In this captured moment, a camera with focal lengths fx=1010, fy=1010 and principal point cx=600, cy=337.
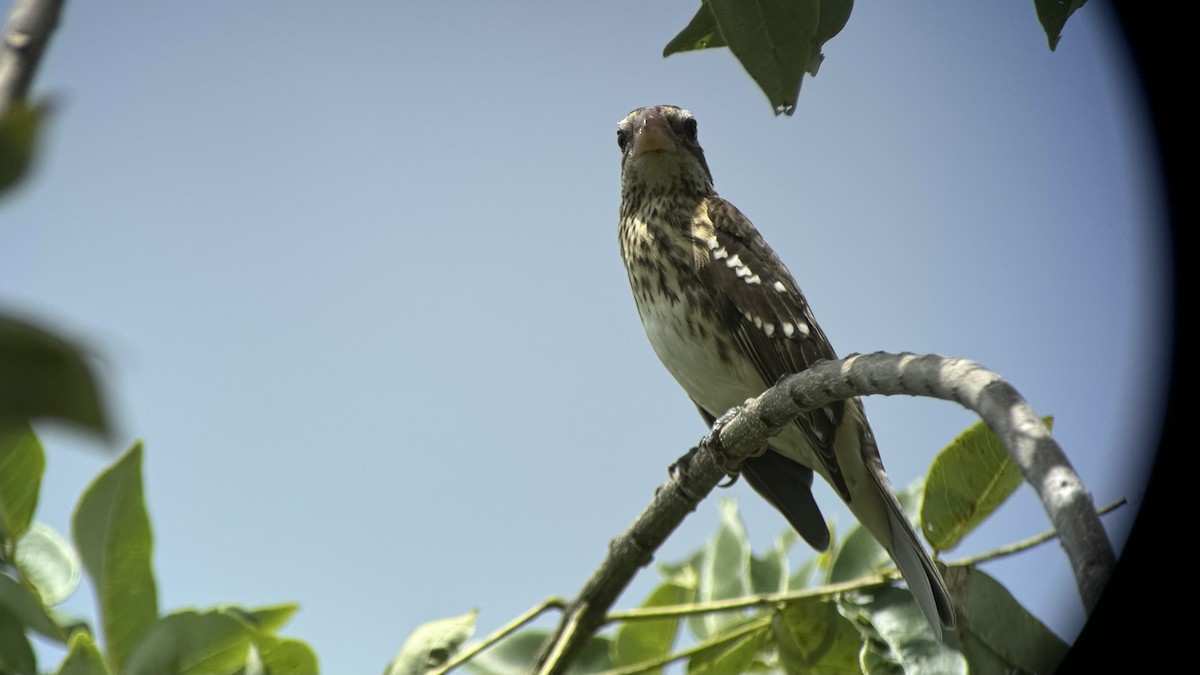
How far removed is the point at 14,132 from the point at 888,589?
8.31 ft

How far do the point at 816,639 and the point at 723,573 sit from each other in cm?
44

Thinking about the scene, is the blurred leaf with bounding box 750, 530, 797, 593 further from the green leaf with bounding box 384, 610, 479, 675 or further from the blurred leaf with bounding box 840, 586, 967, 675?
the green leaf with bounding box 384, 610, 479, 675

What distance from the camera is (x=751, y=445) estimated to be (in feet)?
8.62

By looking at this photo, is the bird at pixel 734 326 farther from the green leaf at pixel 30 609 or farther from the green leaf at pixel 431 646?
the green leaf at pixel 30 609

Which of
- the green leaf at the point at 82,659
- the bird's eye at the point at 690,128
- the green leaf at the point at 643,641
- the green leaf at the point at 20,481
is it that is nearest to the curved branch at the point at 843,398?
the green leaf at the point at 643,641

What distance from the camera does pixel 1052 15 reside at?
1894 millimetres

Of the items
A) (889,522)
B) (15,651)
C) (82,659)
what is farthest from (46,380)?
(889,522)

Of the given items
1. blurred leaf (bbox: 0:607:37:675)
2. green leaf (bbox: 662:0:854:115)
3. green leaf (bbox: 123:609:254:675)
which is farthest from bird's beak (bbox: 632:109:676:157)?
blurred leaf (bbox: 0:607:37:675)

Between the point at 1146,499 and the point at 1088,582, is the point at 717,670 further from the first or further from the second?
the point at 1088,582

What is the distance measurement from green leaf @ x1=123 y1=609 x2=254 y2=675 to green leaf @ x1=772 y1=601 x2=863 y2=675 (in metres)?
1.43

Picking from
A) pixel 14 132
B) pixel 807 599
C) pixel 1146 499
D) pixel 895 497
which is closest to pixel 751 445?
pixel 807 599

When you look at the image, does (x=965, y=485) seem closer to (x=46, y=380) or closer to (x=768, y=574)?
(x=768, y=574)

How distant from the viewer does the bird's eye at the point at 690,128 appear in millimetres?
4262

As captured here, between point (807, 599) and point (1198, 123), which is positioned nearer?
point (1198, 123)
